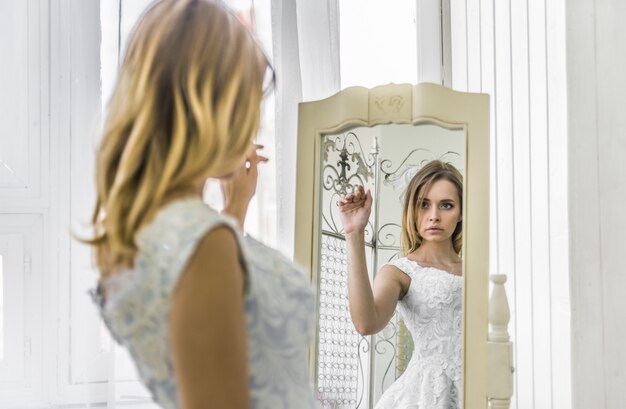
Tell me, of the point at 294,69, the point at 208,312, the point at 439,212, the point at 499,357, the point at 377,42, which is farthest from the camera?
the point at 377,42

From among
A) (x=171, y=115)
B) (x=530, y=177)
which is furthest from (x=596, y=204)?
(x=171, y=115)

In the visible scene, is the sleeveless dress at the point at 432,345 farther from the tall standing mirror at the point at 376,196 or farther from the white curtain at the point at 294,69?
the white curtain at the point at 294,69

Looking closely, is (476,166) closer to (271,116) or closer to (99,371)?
(271,116)

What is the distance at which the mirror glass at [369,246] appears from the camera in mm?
1617

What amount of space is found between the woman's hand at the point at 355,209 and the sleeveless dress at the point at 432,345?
0.52 feet

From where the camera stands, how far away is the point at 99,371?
1718mm

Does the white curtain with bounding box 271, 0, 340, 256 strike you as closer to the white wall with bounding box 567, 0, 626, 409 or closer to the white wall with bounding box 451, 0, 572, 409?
the white wall with bounding box 451, 0, 572, 409

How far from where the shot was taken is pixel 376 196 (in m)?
1.65

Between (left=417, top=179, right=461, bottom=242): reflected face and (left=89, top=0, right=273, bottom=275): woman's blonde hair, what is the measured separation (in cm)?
90

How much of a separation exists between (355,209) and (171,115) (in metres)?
0.95

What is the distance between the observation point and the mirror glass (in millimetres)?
1617

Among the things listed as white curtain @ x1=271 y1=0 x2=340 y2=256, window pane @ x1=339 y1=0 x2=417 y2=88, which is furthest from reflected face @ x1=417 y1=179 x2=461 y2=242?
window pane @ x1=339 y1=0 x2=417 y2=88

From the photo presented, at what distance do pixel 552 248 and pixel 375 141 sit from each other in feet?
1.43

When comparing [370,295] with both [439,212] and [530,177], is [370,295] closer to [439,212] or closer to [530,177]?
[439,212]
